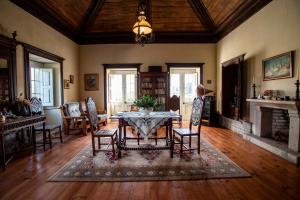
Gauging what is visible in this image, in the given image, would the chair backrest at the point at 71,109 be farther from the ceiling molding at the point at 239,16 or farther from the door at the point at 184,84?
the ceiling molding at the point at 239,16

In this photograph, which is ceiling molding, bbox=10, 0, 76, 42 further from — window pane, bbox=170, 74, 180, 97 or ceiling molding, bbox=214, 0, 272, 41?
ceiling molding, bbox=214, 0, 272, 41

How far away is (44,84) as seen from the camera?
594cm

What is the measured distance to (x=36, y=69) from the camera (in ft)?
18.5

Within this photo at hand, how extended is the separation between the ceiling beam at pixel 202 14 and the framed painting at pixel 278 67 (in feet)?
9.76

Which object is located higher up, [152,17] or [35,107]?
[152,17]

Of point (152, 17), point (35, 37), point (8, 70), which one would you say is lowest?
point (8, 70)

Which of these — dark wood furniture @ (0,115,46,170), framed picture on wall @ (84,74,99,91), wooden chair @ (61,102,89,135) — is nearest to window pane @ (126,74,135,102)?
framed picture on wall @ (84,74,99,91)

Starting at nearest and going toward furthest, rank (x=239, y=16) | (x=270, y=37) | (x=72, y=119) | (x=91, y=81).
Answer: (x=270, y=37) → (x=239, y=16) → (x=72, y=119) → (x=91, y=81)

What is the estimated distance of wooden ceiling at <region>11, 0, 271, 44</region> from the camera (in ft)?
17.5

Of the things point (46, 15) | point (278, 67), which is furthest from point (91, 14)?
point (278, 67)

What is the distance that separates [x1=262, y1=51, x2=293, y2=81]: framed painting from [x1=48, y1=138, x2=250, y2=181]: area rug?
2.06 metres

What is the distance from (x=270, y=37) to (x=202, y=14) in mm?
2917

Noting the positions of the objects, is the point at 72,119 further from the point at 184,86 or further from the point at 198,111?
the point at 184,86

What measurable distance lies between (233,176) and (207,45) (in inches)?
235
